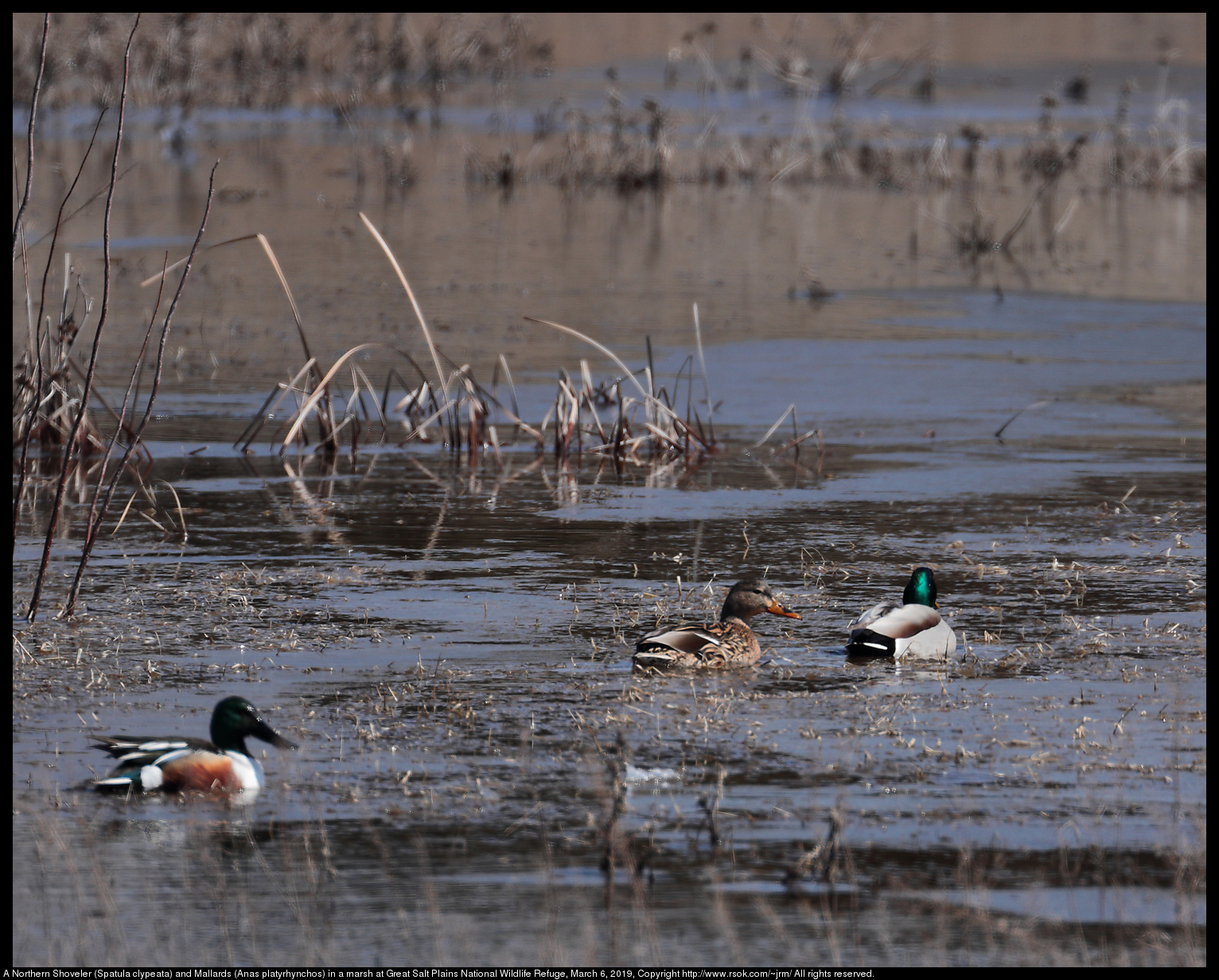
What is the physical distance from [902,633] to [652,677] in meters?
0.98

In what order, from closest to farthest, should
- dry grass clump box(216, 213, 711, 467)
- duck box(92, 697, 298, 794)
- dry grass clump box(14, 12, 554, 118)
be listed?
duck box(92, 697, 298, 794)
dry grass clump box(216, 213, 711, 467)
dry grass clump box(14, 12, 554, 118)

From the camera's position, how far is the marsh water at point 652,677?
197 inches

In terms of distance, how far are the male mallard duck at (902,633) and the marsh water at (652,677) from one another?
0.13m

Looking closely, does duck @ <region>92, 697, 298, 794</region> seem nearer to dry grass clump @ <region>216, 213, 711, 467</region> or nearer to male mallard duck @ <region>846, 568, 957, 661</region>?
male mallard duck @ <region>846, 568, 957, 661</region>

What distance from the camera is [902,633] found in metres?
7.43

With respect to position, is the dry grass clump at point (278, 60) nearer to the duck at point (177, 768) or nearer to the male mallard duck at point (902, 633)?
the male mallard duck at point (902, 633)

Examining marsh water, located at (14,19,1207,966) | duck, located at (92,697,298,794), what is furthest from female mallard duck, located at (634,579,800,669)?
duck, located at (92,697,298,794)

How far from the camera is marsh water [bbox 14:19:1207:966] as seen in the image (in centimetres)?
501

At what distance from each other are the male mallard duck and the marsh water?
132 millimetres

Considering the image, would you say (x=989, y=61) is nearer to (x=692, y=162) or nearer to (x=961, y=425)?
(x=692, y=162)

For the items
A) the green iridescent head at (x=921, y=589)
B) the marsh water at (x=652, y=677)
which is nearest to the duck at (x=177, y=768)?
the marsh water at (x=652, y=677)

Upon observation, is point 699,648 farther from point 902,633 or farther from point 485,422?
point 485,422

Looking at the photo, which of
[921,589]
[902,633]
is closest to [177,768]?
[902,633]
